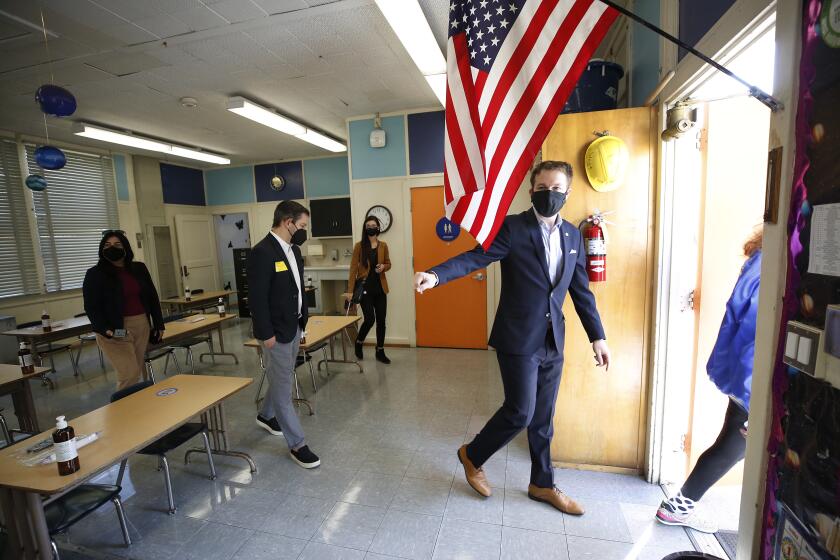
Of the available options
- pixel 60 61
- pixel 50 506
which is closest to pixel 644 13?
pixel 50 506

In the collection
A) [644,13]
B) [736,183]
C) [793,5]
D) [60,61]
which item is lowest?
[736,183]

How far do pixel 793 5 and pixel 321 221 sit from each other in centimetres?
732

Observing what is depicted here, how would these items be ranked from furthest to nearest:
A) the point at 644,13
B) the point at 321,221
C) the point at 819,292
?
the point at 321,221 < the point at 644,13 < the point at 819,292

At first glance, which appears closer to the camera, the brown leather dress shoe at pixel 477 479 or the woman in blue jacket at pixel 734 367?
the woman in blue jacket at pixel 734 367

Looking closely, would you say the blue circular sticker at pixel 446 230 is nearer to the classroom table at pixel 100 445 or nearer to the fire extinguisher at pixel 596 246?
the fire extinguisher at pixel 596 246

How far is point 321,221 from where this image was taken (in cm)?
765

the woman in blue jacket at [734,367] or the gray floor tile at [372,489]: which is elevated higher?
the woman in blue jacket at [734,367]

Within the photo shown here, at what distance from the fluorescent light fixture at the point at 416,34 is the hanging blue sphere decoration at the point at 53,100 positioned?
102 inches

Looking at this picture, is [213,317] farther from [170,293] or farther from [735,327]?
[735,327]

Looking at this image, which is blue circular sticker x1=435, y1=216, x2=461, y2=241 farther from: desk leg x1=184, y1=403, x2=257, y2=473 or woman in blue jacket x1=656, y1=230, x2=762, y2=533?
woman in blue jacket x1=656, y1=230, x2=762, y2=533

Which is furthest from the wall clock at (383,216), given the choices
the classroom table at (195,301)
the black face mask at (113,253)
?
the classroom table at (195,301)

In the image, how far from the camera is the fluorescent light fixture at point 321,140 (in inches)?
237

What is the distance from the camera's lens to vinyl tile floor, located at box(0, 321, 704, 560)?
1957mm

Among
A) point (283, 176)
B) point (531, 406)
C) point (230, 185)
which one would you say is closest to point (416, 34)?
point (531, 406)
